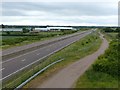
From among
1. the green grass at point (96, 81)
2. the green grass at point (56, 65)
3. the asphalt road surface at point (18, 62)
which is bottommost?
the asphalt road surface at point (18, 62)

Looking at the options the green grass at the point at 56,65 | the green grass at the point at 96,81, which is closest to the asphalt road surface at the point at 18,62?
the green grass at the point at 56,65

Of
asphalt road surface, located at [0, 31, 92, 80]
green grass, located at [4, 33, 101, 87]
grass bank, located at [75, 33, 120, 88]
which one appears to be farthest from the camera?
asphalt road surface, located at [0, 31, 92, 80]

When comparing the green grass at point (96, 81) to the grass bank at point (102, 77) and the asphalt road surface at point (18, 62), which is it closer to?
the grass bank at point (102, 77)

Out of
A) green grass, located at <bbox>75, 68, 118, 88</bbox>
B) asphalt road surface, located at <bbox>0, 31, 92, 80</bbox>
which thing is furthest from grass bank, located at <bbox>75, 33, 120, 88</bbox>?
asphalt road surface, located at <bbox>0, 31, 92, 80</bbox>

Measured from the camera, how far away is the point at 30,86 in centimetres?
1619

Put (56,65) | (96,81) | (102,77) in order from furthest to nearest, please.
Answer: (56,65) < (102,77) < (96,81)

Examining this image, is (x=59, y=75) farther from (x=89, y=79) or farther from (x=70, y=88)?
(x=70, y=88)

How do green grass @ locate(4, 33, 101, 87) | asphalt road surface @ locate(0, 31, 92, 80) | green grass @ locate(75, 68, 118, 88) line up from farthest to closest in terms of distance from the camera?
asphalt road surface @ locate(0, 31, 92, 80)
green grass @ locate(4, 33, 101, 87)
green grass @ locate(75, 68, 118, 88)

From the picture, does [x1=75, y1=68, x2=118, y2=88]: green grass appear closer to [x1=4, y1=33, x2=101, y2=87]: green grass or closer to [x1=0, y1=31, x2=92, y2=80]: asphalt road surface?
[x1=4, y1=33, x2=101, y2=87]: green grass

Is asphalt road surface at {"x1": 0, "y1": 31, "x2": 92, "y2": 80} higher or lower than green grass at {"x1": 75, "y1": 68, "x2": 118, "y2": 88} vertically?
lower

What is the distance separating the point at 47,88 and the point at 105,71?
4.84m

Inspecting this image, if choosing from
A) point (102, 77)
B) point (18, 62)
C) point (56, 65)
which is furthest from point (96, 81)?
point (18, 62)

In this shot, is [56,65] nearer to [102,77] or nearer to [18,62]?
[102,77]

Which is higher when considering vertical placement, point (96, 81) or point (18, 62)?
point (96, 81)
